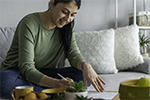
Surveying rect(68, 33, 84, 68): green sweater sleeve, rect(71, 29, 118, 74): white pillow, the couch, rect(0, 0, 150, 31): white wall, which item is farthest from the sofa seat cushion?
rect(0, 0, 150, 31): white wall

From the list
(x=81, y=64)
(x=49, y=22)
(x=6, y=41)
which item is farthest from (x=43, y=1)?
(x=81, y=64)

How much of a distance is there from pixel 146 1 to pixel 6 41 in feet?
6.38

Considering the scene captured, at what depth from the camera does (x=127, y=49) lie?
7.45 ft

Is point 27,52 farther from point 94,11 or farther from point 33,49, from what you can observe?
point 94,11

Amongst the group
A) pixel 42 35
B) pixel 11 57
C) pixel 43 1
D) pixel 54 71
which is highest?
pixel 43 1

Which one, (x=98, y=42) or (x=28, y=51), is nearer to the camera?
(x=28, y=51)

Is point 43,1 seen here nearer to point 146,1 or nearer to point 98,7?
point 98,7

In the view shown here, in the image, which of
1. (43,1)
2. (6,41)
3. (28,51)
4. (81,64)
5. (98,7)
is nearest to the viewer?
(28,51)

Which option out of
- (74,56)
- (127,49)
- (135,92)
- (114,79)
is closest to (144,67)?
(127,49)

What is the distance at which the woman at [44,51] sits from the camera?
52.7 inches

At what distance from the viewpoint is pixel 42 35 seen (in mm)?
1593

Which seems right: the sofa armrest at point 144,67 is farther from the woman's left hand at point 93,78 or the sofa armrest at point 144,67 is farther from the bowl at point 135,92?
the bowl at point 135,92

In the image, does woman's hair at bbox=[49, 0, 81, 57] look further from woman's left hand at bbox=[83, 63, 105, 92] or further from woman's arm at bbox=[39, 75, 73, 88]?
woman's arm at bbox=[39, 75, 73, 88]

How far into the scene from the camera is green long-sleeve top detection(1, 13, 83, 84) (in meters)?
1.36
